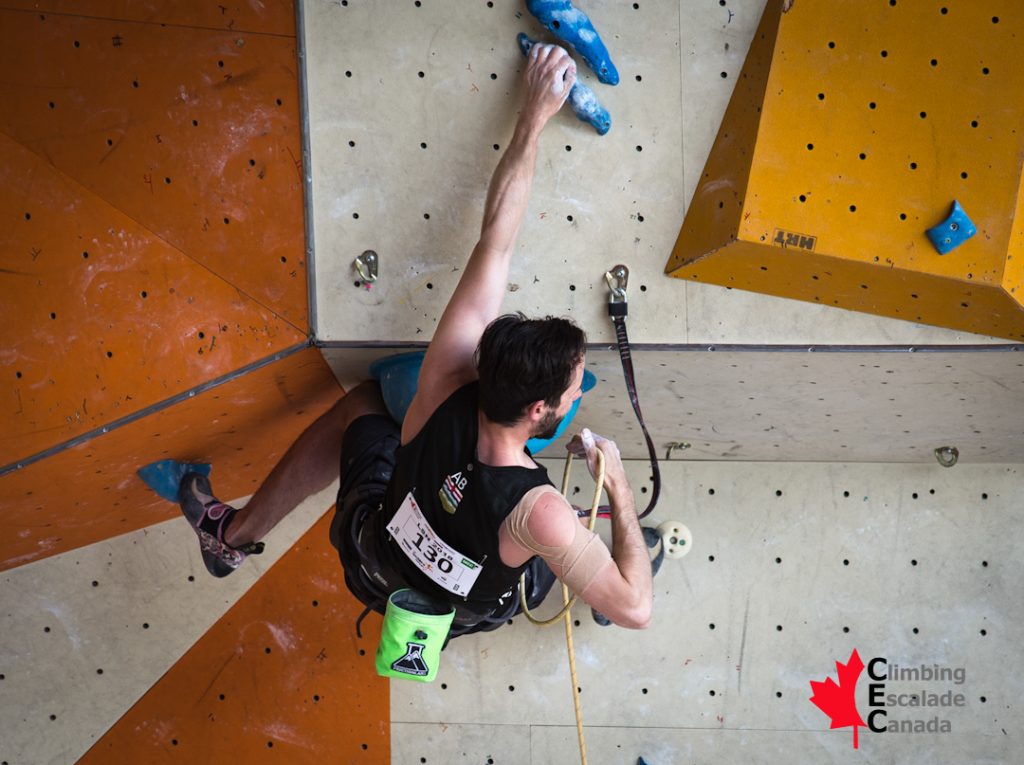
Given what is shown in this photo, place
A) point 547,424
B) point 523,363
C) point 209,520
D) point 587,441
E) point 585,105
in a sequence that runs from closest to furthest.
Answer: point 523,363 → point 547,424 → point 587,441 → point 585,105 → point 209,520

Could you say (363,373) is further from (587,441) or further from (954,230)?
(954,230)

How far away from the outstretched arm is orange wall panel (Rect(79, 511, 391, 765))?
880mm

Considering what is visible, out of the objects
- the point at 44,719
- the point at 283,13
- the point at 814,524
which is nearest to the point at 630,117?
the point at 283,13

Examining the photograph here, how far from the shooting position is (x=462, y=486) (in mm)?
1587

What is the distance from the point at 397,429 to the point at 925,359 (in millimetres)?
1028

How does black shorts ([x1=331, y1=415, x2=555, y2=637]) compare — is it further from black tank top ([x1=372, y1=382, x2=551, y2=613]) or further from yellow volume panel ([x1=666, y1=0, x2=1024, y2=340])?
yellow volume panel ([x1=666, y1=0, x2=1024, y2=340])

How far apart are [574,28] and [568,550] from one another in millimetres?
916

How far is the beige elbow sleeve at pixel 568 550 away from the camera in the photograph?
1538 mm

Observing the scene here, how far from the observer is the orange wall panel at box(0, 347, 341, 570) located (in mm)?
1902

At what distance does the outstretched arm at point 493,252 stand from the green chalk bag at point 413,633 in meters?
0.30

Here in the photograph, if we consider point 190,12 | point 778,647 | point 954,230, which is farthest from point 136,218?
point 778,647

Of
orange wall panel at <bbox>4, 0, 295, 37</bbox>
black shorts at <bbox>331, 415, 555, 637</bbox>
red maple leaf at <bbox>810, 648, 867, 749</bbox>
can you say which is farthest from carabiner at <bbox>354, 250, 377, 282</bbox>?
red maple leaf at <bbox>810, 648, 867, 749</bbox>

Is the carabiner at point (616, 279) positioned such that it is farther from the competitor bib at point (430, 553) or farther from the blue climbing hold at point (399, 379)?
the competitor bib at point (430, 553)

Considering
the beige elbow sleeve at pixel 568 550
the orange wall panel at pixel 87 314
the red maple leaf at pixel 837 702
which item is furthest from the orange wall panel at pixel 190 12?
the red maple leaf at pixel 837 702
